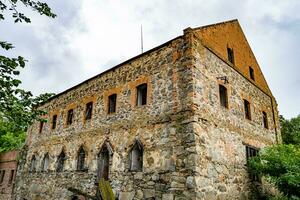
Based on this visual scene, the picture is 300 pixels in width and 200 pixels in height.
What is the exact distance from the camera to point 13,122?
19.4ft

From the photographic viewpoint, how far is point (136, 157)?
10023 mm

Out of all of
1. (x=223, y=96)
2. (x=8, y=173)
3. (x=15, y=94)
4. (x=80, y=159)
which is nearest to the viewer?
(x=15, y=94)

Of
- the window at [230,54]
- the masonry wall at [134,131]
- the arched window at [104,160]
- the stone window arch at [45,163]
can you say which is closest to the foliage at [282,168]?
the masonry wall at [134,131]

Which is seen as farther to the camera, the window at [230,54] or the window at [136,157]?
the window at [230,54]

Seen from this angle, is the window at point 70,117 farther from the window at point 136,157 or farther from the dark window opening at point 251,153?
the dark window opening at point 251,153

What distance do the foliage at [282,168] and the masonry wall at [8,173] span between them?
16.2 meters

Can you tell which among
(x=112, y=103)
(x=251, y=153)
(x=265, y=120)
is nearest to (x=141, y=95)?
(x=112, y=103)

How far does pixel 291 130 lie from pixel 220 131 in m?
14.5

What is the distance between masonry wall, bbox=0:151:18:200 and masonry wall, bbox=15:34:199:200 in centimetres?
450

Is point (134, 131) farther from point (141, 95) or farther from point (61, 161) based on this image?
point (61, 161)

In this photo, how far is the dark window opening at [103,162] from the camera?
1112 centimetres

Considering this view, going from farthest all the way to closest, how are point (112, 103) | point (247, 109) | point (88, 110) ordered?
1. point (88, 110)
2. point (247, 109)
3. point (112, 103)

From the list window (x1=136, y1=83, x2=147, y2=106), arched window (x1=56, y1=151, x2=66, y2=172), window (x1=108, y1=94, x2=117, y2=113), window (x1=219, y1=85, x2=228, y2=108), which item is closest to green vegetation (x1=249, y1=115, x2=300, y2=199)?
window (x1=219, y1=85, x2=228, y2=108)

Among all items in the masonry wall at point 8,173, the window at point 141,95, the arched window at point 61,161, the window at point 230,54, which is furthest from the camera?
the masonry wall at point 8,173
